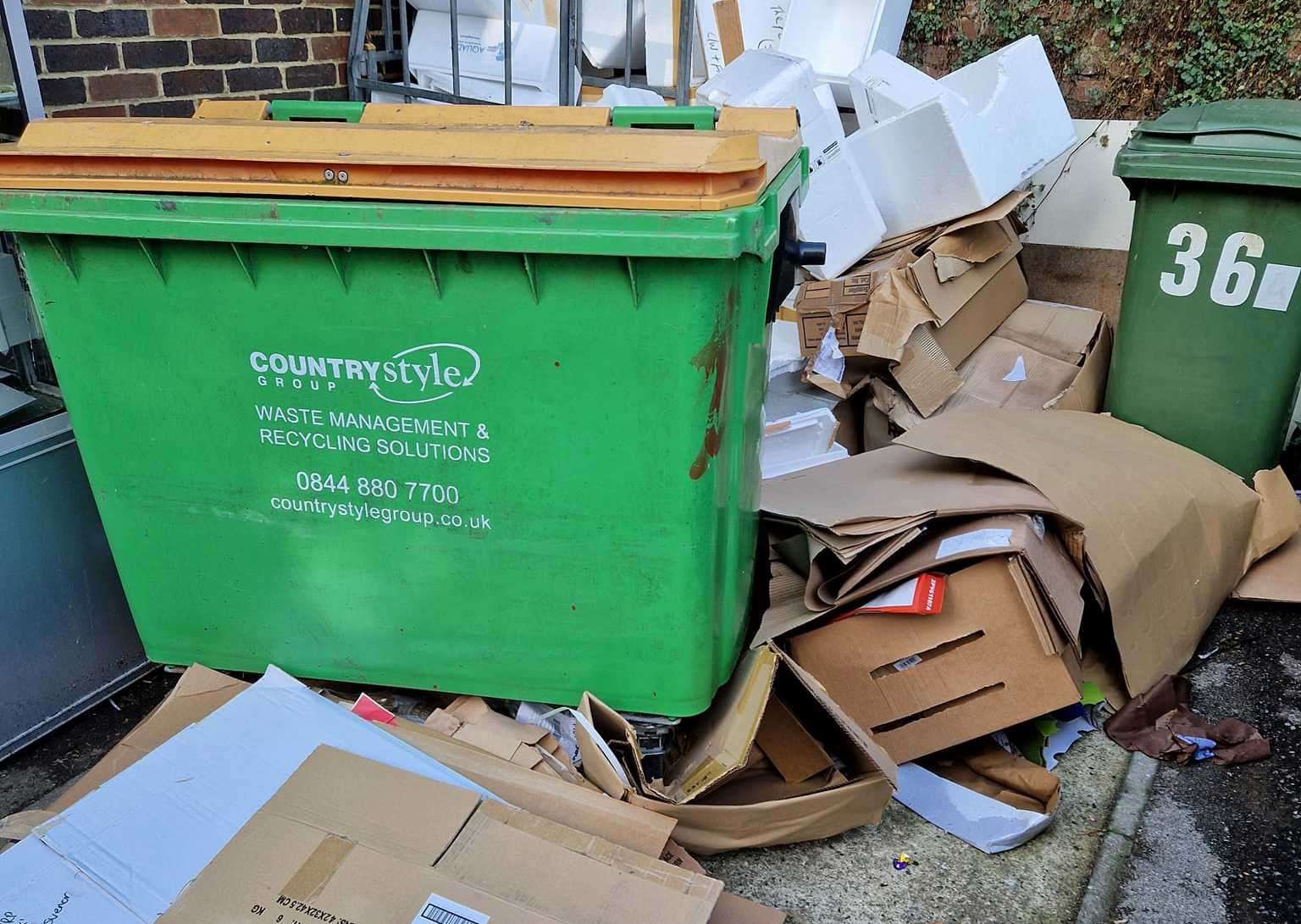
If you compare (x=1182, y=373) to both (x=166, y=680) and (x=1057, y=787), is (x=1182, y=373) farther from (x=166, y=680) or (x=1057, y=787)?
(x=166, y=680)

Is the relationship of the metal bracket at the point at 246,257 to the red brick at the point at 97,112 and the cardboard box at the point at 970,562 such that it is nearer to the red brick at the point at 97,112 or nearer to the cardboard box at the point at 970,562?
the cardboard box at the point at 970,562

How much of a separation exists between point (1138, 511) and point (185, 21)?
337 cm

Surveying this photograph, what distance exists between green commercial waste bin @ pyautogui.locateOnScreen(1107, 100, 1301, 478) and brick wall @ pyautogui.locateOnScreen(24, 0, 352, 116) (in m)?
3.07

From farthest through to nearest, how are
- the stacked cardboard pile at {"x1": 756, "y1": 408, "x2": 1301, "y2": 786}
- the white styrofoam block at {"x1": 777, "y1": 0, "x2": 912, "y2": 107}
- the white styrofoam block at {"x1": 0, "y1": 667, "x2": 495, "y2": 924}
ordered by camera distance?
the white styrofoam block at {"x1": 777, "y1": 0, "x2": 912, "y2": 107} → the stacked cardboard pile at {"x1": 756, "y1": 408, "x2": 1301, "y2": 786} → the white styrofoam block at {"x1": 0, "y1": 667, "x2": 495, "y2": 924}

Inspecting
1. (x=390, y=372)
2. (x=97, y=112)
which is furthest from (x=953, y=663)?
(x=97, y=112)

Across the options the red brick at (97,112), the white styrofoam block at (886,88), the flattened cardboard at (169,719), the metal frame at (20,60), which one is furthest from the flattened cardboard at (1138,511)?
the red brick at (97,112)

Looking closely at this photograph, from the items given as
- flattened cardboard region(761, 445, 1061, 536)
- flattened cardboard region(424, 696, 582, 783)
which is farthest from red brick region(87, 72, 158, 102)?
flattened cardboard region(761, 445, 1061, 536)

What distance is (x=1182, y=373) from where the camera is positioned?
11.3 feet

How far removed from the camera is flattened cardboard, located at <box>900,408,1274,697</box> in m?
2.65

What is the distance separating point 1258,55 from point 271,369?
455 centimetres

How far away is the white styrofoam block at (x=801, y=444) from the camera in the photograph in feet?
11.1

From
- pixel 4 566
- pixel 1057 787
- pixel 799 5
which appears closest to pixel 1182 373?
pixel 1057 787

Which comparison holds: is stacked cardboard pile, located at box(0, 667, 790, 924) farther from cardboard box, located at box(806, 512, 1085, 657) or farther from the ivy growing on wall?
the ivy growing on wall

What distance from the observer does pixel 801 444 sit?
3.45m
